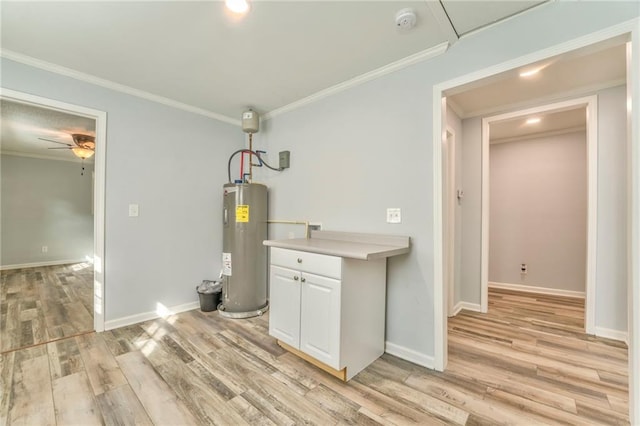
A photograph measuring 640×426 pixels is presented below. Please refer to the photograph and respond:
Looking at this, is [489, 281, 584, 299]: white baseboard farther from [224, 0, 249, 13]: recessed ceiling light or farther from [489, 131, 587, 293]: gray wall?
[224, 0, 249, 13]: recessed ceiling light

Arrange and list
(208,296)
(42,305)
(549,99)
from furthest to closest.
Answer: (42,305)
(208,296)
(549,99)

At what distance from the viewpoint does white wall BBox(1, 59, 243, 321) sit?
7.92ft

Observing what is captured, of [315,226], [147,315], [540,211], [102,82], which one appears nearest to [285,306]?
[315,226]

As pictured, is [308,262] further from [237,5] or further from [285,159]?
[237,5]

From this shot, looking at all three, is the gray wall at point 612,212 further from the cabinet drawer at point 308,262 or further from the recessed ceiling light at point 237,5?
the recessed ceiling light at point 237,5

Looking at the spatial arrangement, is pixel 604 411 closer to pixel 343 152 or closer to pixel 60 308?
pixel 343 152

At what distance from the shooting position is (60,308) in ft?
9.75

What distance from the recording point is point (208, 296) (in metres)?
2.89

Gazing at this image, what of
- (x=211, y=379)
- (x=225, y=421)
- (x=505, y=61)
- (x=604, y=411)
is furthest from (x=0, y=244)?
(x=604, y=411)

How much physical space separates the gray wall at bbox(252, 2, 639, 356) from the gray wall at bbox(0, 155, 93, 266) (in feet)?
19.3

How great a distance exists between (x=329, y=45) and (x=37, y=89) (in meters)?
2.37

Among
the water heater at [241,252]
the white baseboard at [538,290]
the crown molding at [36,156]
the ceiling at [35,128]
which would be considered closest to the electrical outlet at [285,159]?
the water heater at [241,252]

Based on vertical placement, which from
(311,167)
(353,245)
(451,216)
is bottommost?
(353,245)

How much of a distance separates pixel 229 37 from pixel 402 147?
4.77 feet
